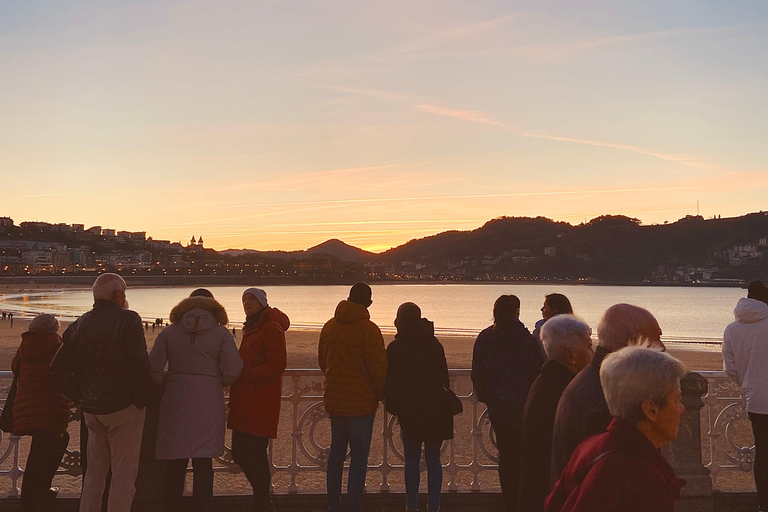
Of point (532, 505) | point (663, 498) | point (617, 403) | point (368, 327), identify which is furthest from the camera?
point (368, 327)

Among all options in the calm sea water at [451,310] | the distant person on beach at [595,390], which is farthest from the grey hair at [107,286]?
the calm sea water at [451,310]

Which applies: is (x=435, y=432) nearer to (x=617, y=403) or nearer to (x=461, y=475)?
(x=461, y=475)

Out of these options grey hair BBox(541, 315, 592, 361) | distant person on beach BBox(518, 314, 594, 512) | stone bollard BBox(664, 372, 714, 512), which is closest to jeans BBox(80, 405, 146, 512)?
distant person on beach BBox(518, 314, 594, 512)

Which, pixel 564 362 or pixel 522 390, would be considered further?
pixel 522 390

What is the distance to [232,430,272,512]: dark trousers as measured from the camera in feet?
16.3

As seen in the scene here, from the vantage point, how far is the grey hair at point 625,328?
2.88 meters

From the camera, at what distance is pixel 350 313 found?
17.1 feet

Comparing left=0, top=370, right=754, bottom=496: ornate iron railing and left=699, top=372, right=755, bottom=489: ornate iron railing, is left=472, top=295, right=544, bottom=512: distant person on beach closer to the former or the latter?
left=0, top=370, right=754, bottom=496: ornate iron railing

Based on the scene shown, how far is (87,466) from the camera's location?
15.6ft

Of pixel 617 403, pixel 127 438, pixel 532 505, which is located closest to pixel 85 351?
pixel 127 438

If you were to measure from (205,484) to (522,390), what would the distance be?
2451 mm

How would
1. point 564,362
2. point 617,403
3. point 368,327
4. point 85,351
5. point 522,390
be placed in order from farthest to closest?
point 368,327, point 522,390, point 85,351, point 564,362, point 617,403

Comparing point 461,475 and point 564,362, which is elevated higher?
point 564,362

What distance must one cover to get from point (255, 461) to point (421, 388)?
55.6 inches
